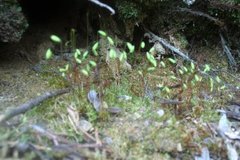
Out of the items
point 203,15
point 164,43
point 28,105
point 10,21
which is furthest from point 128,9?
point 28,105

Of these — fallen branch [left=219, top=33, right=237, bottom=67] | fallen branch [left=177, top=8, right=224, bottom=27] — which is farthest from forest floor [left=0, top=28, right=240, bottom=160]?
fallen branch [left=177, top=8, right=224, bottom=27]

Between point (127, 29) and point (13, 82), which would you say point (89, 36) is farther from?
point (13, 82)

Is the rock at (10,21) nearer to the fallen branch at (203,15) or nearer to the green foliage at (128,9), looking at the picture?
the green foliage at (128,9)

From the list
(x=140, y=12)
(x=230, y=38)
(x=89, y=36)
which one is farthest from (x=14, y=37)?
(x=230, y=38)

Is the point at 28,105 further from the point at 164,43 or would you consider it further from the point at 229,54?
the point at 229,54

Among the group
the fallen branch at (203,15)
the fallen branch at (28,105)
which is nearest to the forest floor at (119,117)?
the fallen branch at (28,105)

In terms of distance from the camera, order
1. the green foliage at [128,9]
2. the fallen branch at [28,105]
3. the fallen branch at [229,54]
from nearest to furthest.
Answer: the fallen branch at [28,105] < the green foliage at [128,9] < the fallen branch at [229,54]
